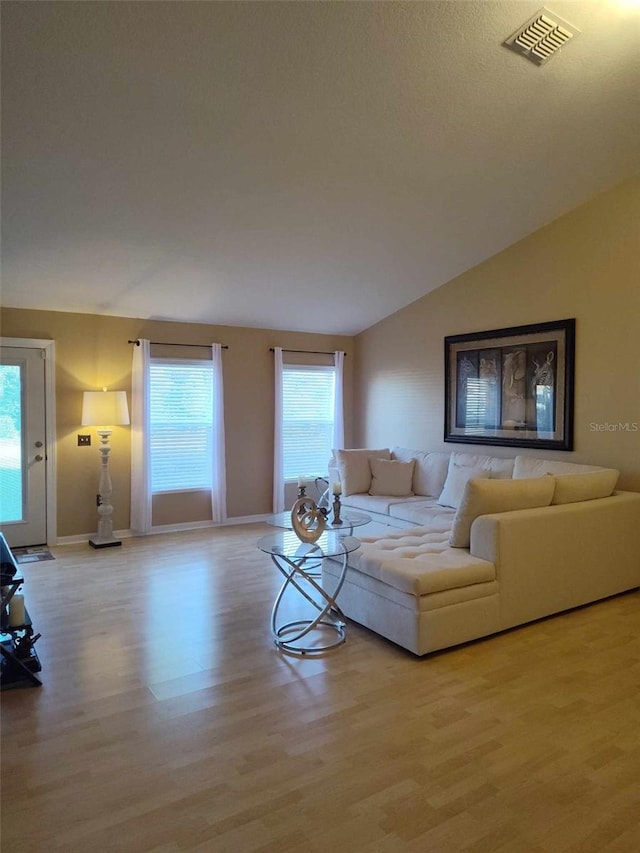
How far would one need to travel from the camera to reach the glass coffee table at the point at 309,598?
3.28 meters

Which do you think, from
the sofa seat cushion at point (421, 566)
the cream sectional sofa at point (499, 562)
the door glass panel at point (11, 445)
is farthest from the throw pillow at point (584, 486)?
the door glass panel at point (11, 445)

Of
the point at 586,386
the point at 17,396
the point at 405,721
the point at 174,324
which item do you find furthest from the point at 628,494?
the point at 17,396

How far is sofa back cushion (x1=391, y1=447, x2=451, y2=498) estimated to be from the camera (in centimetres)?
586

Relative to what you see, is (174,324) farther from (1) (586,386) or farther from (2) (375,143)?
(1) (586,386)

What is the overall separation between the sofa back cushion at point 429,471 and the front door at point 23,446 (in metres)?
3.72

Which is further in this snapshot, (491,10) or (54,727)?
(491,10)

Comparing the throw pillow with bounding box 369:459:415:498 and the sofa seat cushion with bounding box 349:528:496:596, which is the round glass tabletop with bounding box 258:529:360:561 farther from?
the throw pillow with bounding box 369:459:415:498

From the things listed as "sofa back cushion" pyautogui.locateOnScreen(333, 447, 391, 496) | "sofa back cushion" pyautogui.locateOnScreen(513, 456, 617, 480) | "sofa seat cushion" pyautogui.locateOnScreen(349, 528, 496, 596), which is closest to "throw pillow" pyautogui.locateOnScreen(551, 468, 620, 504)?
"sofa back cushion" pyautogui.locateOnScreen(513, 456, 617, 480)

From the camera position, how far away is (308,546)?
3584mm

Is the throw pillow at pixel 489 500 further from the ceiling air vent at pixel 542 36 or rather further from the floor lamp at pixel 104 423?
the floor lamp at pixel 104 423

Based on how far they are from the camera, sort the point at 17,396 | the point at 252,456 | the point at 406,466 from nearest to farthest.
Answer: the point at 17,396 < the point at 406,466 < the point at 252,456

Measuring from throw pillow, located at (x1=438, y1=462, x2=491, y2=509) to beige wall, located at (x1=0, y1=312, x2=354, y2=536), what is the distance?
7.38 feet

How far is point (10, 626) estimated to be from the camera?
114 inches

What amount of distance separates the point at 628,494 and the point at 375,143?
3.11 m
